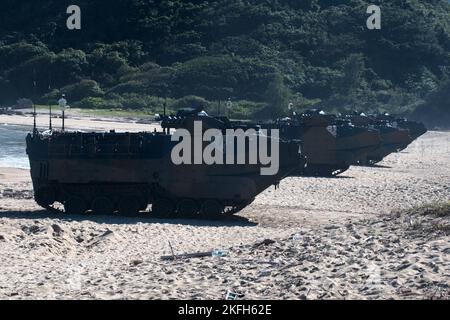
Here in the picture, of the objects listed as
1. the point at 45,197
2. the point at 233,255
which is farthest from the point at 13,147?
the point at 233,255

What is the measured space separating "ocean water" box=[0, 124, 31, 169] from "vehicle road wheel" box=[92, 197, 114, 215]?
1263 cm

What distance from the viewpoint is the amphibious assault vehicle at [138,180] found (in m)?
22.2

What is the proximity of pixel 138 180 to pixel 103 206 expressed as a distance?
97 centimetres

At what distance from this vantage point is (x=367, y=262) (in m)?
12.4

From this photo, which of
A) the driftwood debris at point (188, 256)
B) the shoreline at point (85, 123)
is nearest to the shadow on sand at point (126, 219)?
the driftwood debris at point (188, 256)

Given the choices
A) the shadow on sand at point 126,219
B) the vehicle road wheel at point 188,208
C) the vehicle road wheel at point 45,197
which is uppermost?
the vehicle road wheel at point 45,197

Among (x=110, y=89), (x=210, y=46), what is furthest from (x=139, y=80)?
(x=210, y=46)

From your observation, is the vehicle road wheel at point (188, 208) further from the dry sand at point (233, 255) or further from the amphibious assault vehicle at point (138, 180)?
the dry sand at point (233, 255)

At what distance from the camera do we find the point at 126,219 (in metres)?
21.7

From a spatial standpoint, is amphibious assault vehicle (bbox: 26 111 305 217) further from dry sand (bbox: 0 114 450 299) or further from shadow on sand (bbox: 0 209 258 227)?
dry sand (bbox: 0 114 450 299)

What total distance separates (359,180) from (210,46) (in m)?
55.4

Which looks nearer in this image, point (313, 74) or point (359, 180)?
point (359, 180)

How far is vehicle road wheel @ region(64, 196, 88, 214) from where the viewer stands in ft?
73.0
